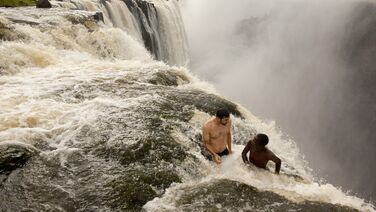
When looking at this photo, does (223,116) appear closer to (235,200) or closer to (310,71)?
(235,200)

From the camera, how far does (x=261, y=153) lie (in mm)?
6688

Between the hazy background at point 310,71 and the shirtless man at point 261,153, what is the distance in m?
14.4

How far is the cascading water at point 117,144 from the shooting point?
555cm

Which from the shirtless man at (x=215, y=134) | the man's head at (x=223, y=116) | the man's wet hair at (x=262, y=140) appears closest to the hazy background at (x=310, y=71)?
the man's wet hair at (x=262, y=140)

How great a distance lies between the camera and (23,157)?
21.0ft

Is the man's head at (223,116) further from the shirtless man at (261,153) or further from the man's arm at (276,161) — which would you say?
the man's arm at (276,161)

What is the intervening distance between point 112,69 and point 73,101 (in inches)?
104

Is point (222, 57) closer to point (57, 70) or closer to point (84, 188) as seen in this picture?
point (57, 70)

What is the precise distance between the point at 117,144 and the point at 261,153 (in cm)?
250

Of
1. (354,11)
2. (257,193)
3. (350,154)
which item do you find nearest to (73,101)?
(257,193)

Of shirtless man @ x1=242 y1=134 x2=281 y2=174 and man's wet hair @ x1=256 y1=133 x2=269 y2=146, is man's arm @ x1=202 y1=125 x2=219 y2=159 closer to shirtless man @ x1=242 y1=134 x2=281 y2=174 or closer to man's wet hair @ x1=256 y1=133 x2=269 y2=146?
shirtless man @ x1=242 y1=134 x2=281 y2=174

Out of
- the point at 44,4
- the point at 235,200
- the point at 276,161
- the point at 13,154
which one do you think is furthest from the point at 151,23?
the point at 235,200

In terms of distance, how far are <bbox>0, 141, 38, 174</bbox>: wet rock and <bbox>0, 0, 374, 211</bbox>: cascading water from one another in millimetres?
15

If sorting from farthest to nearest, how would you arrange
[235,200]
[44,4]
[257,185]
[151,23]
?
1. [151,23]
2. [44,4]
3. [257,185]
4. [235,200]
